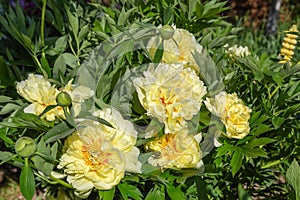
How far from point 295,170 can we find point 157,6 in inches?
26.7

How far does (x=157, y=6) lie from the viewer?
4.85 feet

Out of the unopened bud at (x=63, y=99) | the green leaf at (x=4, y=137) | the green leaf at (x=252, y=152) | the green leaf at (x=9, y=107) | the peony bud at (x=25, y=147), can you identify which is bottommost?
the green leaf at (x=252, y=152)

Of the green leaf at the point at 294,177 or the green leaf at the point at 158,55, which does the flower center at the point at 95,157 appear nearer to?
the green leaf at the point at 158,55

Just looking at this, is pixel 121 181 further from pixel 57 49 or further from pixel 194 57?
pixel 57 49

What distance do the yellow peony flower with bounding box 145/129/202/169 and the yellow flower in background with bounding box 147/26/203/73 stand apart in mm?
188

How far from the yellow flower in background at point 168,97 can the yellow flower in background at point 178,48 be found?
117 millimetres

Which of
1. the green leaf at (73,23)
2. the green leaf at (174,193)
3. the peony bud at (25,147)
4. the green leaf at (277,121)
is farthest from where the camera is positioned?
the green leaf at (73,23)

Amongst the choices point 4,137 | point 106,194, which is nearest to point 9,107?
point 4,137

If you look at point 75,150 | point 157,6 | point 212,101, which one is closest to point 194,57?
point 212,101

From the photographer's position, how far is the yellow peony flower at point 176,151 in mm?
958

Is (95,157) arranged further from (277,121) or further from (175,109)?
(277,121)

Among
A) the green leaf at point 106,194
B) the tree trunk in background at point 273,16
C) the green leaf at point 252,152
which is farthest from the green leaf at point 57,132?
the tree trunk in background at point 273,16

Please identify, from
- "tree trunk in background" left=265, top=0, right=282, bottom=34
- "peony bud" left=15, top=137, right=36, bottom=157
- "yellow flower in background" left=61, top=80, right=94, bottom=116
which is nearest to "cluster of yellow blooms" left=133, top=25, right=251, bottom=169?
"yellow flower in background" left=61, top=80, right=94, bottom=116

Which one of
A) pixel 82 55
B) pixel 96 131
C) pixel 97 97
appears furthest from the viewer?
pixel 82 55
